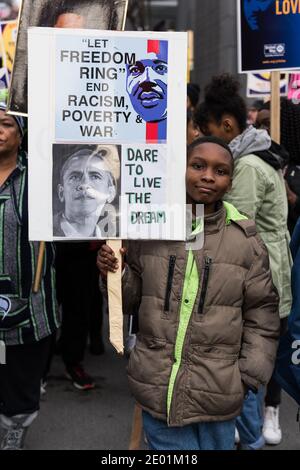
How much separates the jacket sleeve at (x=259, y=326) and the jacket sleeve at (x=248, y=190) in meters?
0.59

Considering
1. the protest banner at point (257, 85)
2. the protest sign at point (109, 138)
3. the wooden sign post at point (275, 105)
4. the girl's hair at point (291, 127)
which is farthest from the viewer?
the protest banner at point (257, 85)

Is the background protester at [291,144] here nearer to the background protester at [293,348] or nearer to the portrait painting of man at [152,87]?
the background protester at [293,348]

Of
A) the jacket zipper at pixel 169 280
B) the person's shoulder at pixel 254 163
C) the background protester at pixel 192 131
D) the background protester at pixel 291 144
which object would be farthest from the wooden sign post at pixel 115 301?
the background protester at pixel 291 144

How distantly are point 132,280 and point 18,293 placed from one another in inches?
29.4

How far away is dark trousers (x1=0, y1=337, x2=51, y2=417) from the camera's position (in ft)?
10.8

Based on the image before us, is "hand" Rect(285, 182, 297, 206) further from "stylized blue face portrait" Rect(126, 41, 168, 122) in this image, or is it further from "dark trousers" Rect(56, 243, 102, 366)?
"stylized blue face portrait" Rect(126, 41, 168, 122)

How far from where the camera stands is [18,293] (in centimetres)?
316

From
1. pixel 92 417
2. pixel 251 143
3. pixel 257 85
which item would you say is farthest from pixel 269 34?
pixel 257 85

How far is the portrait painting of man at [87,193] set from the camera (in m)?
2.51

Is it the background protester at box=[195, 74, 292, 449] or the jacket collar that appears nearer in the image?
the jacket collar

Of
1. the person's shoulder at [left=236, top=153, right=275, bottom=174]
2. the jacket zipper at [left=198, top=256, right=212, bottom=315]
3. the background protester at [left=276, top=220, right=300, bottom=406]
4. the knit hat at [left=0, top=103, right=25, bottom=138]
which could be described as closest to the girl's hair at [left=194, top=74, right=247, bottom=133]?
the person's shoulder at [left=236, top=153, right=275, bottom=174]

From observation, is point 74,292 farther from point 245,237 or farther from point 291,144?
point 245,237
